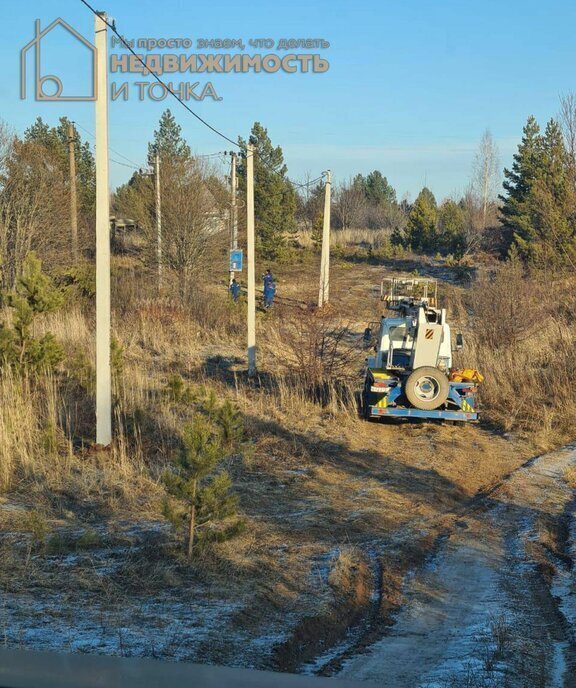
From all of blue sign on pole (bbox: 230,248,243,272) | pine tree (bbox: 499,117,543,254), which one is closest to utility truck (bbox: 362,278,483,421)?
blue sign on pole (bbox: 230,248,243,272)

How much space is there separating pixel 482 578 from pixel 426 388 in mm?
7023

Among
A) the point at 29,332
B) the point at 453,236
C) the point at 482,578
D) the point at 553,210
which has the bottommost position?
the point at 482,578

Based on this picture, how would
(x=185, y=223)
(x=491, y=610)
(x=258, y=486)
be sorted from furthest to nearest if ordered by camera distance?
(x=185, y=223), (x=258, y=486), (x=491, y=610)

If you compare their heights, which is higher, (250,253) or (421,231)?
(421,231)

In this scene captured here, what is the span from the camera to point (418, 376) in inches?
551

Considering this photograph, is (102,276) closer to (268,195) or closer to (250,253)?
(250,253)

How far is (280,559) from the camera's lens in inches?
284

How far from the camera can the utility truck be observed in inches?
553

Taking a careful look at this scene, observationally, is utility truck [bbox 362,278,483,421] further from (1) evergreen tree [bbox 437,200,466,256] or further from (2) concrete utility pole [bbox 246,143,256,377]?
(1) evergreen tree [bbox 437,200,466,256]

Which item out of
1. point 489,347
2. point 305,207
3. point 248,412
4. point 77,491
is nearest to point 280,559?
point 77,491

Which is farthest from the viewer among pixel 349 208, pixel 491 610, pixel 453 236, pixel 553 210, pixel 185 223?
pixel 349 208

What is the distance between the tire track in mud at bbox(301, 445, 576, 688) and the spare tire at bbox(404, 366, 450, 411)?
264 cm

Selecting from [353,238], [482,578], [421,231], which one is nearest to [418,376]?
[482,578]

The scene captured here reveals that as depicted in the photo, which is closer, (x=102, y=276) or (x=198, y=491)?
(x=198, y=491)
